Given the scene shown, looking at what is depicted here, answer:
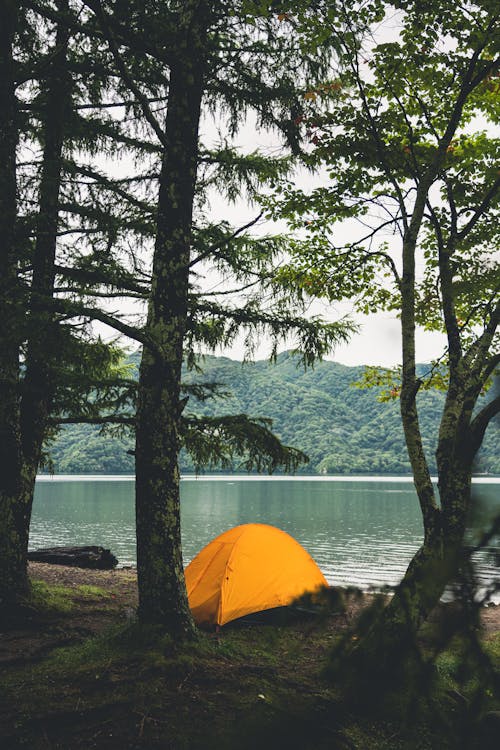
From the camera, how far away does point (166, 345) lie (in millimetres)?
6594

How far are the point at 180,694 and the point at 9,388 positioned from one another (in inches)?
183

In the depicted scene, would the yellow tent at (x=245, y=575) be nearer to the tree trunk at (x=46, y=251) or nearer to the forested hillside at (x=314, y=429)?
the tree trunk at (x=46, y=251)

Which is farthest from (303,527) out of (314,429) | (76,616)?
(314,429)

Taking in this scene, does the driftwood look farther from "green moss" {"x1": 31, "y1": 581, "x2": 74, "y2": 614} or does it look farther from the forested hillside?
the forested hillside

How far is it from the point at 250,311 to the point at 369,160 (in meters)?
3.20

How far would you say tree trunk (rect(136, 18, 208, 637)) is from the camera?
248 inches

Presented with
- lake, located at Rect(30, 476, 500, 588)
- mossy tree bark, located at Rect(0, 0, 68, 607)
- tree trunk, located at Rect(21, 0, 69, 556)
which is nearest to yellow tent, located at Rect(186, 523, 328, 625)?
mossy tree bark, located at Rect(0, 0, 68, 607)

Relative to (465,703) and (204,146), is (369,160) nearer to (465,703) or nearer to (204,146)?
(204,146)

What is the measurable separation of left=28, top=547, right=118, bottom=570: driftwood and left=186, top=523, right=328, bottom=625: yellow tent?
6.40 m

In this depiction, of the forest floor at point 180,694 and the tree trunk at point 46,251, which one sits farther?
the tree trunk at point 46,251

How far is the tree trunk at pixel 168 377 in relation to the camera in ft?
20.7

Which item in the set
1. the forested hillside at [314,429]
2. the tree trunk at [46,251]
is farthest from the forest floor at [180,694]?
the forested hillside at [314,429]

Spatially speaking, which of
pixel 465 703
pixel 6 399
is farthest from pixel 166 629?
pixel 465 703

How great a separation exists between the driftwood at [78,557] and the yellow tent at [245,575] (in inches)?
252
